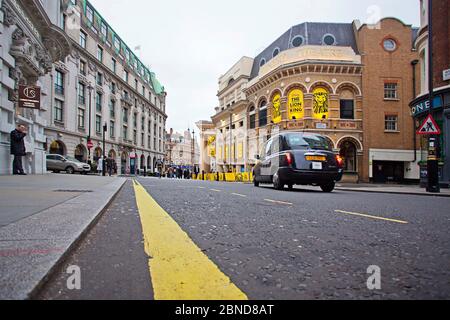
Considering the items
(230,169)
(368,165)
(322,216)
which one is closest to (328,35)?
(368,165)

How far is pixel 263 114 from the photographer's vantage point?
3216 centimetres

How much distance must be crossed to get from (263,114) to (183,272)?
103ft

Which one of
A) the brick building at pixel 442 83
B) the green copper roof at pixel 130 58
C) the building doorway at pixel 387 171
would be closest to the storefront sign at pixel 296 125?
the building doorway at pixel 387 171

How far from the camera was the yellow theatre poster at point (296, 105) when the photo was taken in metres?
26.4

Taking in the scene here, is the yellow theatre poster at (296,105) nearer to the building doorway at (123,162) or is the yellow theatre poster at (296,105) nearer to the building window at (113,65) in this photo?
the building window at (113,65)

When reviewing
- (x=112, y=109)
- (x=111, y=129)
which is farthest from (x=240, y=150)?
(x=112, y=109)

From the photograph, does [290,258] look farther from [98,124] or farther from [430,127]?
[98,124]

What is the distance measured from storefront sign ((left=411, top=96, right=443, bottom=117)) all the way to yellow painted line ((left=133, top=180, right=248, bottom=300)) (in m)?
16.2

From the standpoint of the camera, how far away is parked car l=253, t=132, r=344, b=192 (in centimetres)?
895

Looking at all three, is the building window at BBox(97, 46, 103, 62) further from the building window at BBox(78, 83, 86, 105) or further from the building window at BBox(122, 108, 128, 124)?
the building window at BBox(122, 108, 128, 124)

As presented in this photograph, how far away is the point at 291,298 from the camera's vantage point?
1309mm

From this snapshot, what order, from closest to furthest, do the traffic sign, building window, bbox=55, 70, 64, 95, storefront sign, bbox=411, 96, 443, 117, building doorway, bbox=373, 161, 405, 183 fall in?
the traffic sign → storefront sign, bbox=411, 96, 443, 117 → building doorway, bbox=373, 161, 405, 183 → building window, bbox=55, 70, 64, 95

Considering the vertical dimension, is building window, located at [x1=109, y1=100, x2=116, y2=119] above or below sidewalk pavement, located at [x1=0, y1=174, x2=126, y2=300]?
above

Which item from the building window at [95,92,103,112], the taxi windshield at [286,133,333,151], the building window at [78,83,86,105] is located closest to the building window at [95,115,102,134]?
the building window at [95,92,103,112]
